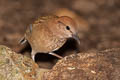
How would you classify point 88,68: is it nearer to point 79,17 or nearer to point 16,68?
point 16,68

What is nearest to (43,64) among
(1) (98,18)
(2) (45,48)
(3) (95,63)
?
(2) (45,48)

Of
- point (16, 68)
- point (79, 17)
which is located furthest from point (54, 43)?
point (79, 17)

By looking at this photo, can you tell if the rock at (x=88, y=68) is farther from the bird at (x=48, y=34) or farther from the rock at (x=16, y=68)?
the bird at (x=48, y=34)

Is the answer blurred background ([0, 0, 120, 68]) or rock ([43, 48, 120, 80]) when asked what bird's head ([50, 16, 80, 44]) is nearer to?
rock ([43, 48, 120, 80])

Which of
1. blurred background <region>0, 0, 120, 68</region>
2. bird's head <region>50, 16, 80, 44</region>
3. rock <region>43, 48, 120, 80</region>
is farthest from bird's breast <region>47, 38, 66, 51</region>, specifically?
blurred background <region>0, 0, 120, 68</region>

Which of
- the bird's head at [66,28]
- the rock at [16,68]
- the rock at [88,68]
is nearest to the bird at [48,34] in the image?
the bird's head at [66,28]

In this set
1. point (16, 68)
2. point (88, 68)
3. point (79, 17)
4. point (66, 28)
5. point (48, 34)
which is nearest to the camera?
point (16, 68)
